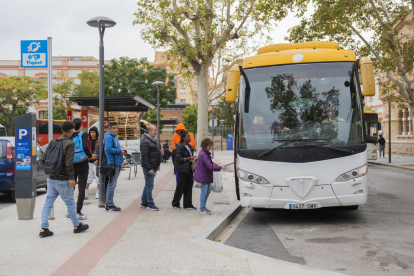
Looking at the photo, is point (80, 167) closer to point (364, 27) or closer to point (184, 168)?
point (184, 168)

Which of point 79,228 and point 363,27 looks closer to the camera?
point 79,228

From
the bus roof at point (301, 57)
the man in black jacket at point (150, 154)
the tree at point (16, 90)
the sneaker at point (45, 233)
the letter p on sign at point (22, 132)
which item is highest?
the tree at point (16, 90)

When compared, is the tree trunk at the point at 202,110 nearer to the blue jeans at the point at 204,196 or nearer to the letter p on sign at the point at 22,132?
the blue jeans at the point at 204,196

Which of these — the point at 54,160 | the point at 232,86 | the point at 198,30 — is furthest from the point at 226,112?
the point at 54,160

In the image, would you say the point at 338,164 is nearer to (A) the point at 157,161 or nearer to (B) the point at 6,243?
(A) the point at 157,161

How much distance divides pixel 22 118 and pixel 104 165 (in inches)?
70.2

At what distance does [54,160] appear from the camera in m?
6.29

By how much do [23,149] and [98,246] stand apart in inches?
112

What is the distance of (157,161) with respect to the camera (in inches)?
338

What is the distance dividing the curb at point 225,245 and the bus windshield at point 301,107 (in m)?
1.47

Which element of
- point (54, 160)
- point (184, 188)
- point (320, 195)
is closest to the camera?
point (54, 160)

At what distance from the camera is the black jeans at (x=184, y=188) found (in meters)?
8.89

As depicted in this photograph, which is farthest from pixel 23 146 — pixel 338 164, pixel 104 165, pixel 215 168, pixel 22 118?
pixel 338 164

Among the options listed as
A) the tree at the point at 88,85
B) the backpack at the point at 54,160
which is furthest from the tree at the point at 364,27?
the tree at the point at 88,85
